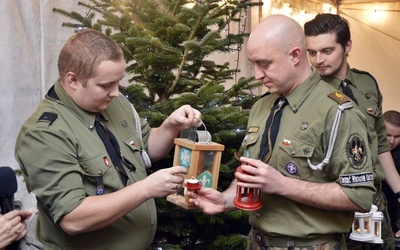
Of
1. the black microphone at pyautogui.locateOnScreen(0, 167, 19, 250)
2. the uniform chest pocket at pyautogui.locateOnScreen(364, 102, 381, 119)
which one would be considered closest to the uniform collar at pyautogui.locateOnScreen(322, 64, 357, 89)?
the uniform chest pocket at pyautogui.locateOnScreen(364, 102, 381, 119)

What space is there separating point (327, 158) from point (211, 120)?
38.9 inches

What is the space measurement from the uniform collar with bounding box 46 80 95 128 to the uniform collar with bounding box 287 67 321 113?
853 mm

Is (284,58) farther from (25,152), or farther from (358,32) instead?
(358,32)

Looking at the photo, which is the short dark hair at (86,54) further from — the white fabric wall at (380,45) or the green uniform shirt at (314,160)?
the white fabric wall at (380,45)

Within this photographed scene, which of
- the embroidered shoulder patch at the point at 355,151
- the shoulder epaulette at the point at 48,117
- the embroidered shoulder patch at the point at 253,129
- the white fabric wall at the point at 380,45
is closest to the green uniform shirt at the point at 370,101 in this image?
the embroidered shoulder patch at the point at 253,129

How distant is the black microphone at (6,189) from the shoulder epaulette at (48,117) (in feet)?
0.79

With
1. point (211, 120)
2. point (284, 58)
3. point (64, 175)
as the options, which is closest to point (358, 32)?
point (211, 120)

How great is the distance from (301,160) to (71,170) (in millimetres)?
919

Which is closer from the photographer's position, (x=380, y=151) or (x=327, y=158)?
(x=327, y=158)

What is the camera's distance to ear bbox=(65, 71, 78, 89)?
2143 mm

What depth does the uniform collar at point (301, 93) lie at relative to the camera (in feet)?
7.27

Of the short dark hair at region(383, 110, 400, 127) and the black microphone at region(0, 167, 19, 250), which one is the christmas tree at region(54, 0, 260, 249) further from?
the short dark hair at region(383, 110, 400, 127)

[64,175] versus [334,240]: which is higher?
[64,175]

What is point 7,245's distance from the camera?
2.04m
